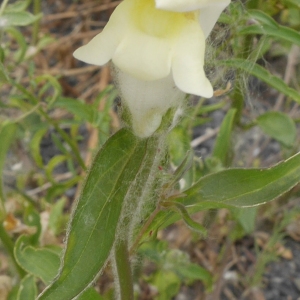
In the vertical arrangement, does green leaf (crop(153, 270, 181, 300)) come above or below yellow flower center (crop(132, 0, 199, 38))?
below

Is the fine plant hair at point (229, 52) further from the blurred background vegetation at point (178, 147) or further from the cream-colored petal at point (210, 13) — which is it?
the cream-colored petal at point (210, 13)

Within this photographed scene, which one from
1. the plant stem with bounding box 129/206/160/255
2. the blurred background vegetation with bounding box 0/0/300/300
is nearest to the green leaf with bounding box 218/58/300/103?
the blurred background vegetation with bounding box 0/0/300/300

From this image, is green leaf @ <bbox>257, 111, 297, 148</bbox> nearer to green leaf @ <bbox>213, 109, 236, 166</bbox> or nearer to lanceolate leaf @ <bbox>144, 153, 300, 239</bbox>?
green leaf @ <bbox>213, 109, 236, 166</bbox>

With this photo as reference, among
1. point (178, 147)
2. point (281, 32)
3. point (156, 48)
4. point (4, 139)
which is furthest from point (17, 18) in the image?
point (156, 48)

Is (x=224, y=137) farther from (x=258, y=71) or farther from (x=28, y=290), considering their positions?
(x=28, y=290)

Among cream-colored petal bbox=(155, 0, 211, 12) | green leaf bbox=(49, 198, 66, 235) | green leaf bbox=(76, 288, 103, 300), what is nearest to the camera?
cream-colored petal bbox=(155, 0, 211, 12)

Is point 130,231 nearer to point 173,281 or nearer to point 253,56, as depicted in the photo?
point 253,56

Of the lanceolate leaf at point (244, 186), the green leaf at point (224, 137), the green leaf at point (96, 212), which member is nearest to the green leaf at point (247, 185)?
the lanceolate leaf at point (244, 186)
